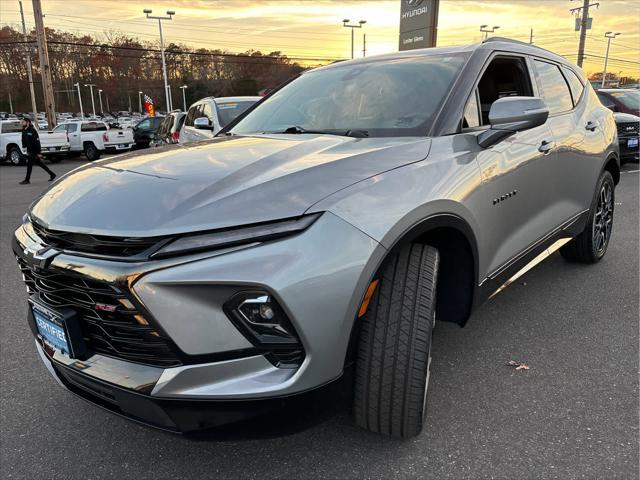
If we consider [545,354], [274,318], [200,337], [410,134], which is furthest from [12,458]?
[545,354]

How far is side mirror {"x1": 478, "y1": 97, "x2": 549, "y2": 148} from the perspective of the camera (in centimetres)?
244

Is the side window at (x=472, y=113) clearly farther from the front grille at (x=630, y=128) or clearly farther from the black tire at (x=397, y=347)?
the front grille at (x=630, y=128)

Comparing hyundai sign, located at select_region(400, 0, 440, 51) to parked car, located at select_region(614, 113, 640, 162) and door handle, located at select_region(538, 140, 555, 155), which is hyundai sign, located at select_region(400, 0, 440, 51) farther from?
door handle, located at select_region(538, 140, 555, 155)

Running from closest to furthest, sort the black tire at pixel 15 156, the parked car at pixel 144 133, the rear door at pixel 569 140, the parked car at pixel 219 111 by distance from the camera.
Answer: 1. the rear door at pixel 569 140
2. the parked car at pixel 219 111
3. the black tire at pixel 15 156
4. the parked car at pixel 144 133

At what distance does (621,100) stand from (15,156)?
21045mm

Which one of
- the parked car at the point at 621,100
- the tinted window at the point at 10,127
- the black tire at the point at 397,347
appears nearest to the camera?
the black tire at the point at 397,347

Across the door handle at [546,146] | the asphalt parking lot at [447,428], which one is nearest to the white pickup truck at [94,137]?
the asphalt parking lot at [447,428]

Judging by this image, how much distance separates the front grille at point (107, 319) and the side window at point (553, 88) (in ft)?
9.92

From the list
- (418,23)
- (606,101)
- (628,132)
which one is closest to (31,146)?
(418,23)

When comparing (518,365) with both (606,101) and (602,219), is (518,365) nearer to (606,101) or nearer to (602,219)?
(602,219)

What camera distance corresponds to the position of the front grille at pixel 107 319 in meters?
1.62

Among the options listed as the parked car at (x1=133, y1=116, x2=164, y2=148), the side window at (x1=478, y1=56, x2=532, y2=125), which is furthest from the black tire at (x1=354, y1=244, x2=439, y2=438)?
the parked car at (x1=133, y1=116, x2=164, y2=148)

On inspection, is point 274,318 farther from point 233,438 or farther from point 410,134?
point 410,134

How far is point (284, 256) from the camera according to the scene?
1.60 metres
